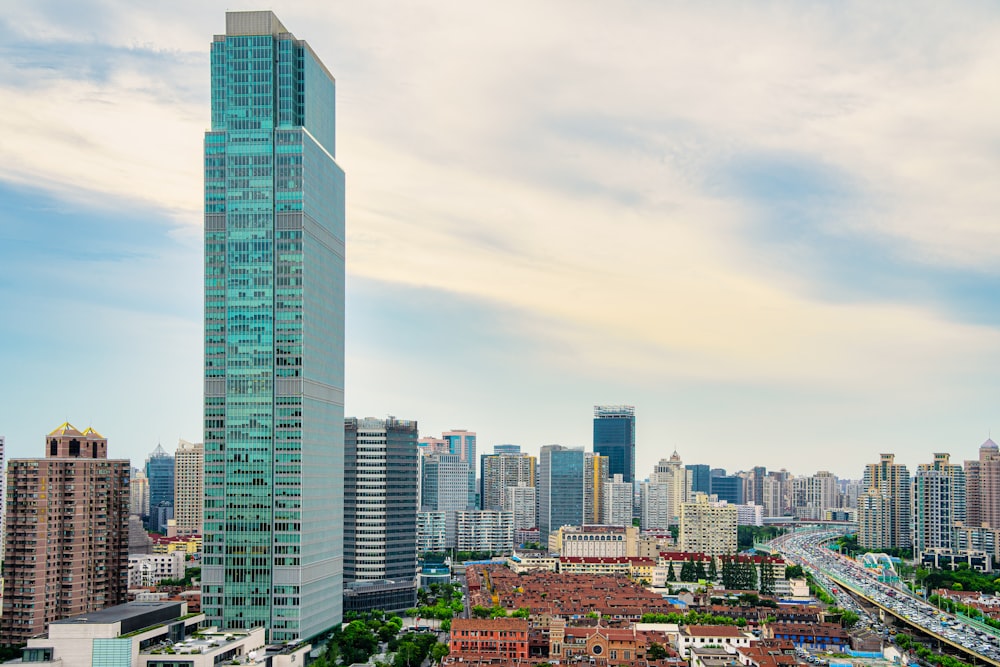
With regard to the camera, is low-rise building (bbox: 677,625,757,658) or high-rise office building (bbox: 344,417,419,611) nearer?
low-rise building (bbox: 677,625,757,658)

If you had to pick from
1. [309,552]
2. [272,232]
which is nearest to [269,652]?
[309,552]

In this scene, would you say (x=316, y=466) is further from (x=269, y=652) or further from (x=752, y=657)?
(x=752, y=657)

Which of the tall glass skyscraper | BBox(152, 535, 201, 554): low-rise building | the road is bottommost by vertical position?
the road

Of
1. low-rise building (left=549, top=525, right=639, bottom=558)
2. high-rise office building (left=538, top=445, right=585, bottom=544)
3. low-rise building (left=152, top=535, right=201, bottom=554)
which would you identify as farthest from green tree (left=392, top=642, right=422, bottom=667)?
high-rise office building (left=538, top=445, right=585, bottom=544)

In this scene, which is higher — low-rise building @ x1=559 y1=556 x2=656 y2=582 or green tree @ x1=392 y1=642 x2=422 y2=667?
green tree @ x1=392 y1=642 x2=422 y2=667

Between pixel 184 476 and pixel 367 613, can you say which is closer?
pixel 367 613

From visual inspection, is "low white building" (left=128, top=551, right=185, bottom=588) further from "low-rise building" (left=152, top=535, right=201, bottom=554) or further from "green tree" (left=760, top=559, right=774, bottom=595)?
"green tree" (left=760, top=559, right=774, bottom=595)
